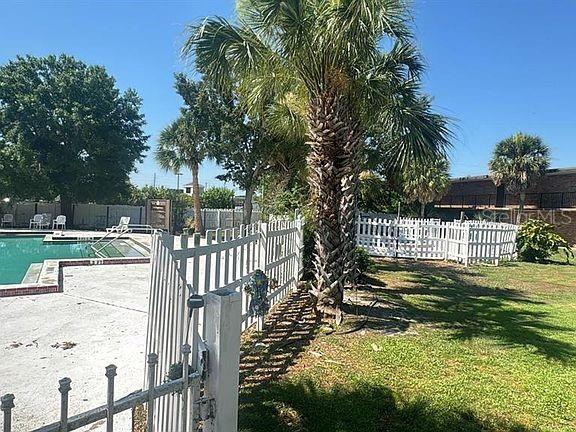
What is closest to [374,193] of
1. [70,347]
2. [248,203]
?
[248,203]

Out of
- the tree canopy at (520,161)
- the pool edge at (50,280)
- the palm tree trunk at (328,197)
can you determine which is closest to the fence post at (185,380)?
the palm tree trunk at (328,197)

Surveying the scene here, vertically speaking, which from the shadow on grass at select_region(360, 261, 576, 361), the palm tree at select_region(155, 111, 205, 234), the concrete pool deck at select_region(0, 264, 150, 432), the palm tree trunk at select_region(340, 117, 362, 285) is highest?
the palm tree at select_region(155, 111, 205, 234)

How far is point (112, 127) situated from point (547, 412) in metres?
28.8

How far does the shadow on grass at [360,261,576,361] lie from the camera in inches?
217

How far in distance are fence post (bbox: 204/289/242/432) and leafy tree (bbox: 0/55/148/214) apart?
88.8ft

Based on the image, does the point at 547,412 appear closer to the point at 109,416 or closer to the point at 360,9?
the point at 109,416

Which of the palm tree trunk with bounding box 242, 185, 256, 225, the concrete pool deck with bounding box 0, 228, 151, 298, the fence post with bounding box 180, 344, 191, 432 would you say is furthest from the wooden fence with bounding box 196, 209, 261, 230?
the fence post with bounding box 180, 344, 191, 432

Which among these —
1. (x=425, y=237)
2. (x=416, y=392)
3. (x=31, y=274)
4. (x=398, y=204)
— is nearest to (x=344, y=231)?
(x=416, y=392)

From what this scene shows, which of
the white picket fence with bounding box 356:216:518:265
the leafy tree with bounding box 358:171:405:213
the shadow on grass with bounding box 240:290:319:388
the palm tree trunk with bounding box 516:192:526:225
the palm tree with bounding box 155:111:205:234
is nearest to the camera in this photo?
the shadow on grass with bounding box 240:290:319:388

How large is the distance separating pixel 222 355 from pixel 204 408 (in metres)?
0.25

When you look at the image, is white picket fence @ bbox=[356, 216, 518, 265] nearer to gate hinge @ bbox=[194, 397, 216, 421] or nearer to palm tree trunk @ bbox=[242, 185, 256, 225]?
palm tree trunk @ bbox=[242, 185, 256, 225]

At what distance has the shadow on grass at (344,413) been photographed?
3039mm

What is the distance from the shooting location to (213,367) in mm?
1747

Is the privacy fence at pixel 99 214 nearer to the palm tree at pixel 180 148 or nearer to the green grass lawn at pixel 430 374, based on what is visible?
the palm tree at pixel 180 148
